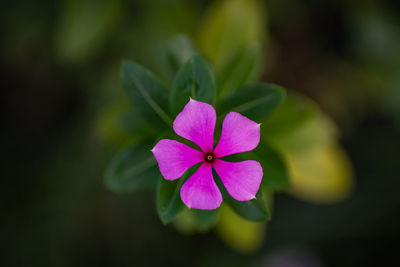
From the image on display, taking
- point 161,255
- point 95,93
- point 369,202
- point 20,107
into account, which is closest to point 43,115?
point 20,107

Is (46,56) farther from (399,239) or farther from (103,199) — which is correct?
(399,239)

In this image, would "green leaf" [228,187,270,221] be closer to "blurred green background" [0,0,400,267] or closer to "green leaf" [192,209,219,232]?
"green leaf" [192,209,219,232]

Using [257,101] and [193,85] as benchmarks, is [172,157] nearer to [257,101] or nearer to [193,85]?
[193,85]

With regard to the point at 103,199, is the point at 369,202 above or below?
above

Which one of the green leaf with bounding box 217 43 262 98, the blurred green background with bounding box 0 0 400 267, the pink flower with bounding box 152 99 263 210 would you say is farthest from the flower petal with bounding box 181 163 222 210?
the blurred green background with bounding box 0 0 400 267

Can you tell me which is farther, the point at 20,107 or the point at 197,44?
the point at 20,107

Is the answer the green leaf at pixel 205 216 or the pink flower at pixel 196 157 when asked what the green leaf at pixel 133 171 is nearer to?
the green leaf at pixel 205 216

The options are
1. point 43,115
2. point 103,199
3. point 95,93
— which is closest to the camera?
point 95,93
